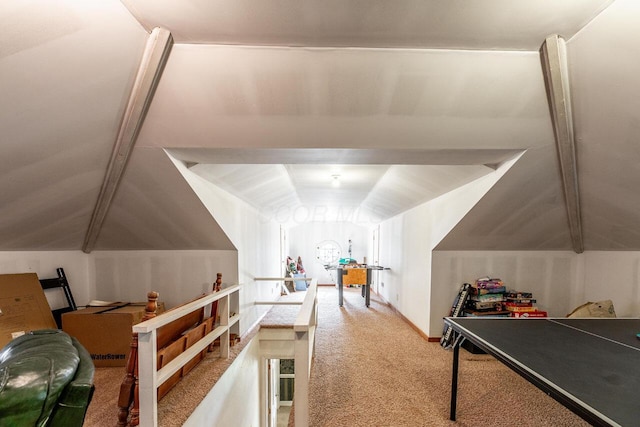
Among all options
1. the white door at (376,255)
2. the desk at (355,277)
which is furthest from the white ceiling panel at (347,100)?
the white door at (376,255)

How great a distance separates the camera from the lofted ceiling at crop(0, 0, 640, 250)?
3.97 ft

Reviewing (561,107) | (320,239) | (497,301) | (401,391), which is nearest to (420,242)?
(497,301)

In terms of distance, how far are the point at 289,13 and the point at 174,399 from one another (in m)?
2.56

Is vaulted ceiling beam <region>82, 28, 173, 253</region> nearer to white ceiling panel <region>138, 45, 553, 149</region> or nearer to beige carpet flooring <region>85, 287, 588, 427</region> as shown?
white ceiling panel <region>138, 45, 553, 149</region>

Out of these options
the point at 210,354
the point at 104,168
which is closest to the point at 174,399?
the point at 210,354

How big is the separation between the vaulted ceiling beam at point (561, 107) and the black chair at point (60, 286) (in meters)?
4.37

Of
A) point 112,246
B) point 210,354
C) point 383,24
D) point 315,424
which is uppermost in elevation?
point 383,24

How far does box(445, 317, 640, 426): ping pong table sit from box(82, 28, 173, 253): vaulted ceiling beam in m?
2.58

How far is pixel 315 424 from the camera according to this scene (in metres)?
2.08

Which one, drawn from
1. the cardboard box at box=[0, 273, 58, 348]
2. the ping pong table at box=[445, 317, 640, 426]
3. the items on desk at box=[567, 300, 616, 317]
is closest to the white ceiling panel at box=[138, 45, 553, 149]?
the ping pong table at box=[445, 317, 640, 426]

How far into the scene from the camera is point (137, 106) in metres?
1.56

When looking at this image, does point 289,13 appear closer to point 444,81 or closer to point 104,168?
point 444,81

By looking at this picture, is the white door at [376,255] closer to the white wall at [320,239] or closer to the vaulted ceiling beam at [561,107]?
the white wall at [320,239]

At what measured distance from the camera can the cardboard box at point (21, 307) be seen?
83.0 inches
